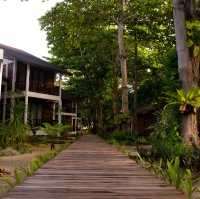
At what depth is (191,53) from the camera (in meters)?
14.0

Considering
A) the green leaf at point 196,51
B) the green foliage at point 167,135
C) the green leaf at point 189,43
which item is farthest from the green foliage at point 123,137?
the green leaf at point 189,43

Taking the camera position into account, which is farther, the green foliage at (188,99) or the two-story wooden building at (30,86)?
the two-story wooden building at (30,86)

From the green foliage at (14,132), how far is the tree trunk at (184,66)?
944 cm

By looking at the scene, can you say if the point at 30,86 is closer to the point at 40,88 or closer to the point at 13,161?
the point at 40,88

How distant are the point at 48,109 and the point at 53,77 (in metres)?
3.03

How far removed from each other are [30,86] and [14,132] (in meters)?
14.6

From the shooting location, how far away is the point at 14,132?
67.3 feet

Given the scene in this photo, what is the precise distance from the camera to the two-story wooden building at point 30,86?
3147cm

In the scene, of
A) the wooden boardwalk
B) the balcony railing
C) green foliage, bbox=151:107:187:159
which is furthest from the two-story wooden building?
the wooden boardwalk

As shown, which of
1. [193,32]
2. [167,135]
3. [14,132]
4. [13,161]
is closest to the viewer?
[193,32]

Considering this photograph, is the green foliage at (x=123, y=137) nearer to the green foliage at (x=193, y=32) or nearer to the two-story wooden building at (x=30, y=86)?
the two-story wooden building at (x=30, y=86)

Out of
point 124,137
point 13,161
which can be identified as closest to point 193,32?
point 13,161

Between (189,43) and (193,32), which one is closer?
(189,43)

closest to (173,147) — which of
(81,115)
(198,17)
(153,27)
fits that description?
(198,17)
